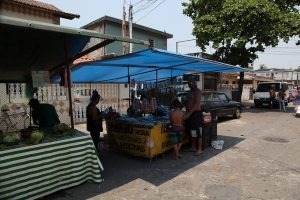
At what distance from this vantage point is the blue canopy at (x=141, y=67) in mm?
6894

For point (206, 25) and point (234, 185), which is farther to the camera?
point (206, 25)

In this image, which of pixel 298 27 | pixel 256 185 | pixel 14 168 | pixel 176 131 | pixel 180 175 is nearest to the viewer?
pixel 14 168

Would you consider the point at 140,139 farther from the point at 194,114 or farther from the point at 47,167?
the point at 47,167

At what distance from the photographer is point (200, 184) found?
5441 mm

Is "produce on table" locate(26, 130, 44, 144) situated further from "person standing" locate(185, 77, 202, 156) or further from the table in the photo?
"person standing" locate(185, 77, 202, 156)

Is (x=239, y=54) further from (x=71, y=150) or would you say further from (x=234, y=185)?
(x=71, y=150)

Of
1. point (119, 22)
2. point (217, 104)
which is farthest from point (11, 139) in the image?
point (119, 22)

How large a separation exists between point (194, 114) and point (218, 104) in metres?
6.51

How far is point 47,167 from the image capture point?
4.59 m

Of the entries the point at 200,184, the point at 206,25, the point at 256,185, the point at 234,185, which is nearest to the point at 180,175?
the point at 200,184

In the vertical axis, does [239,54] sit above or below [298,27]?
below

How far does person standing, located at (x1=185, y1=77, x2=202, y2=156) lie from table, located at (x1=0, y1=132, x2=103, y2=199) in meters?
3.11

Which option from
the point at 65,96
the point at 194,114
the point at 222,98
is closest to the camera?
the point at 194,114

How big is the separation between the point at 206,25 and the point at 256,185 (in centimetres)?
1430
